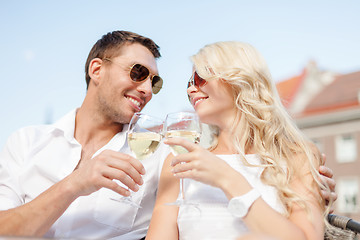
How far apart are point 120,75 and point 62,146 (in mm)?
751

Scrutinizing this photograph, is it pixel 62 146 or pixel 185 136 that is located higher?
pixel 185 136

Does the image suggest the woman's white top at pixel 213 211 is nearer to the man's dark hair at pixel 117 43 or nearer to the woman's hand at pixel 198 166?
the woman's hand at pixel 198 166

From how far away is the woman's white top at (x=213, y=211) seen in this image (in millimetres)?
2225

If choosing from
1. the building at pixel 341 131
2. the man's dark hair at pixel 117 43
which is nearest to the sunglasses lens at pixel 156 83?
the man's dark hair at pixel 117 43

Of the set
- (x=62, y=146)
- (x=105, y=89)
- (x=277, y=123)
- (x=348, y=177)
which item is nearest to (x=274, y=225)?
(x=277, y=123)

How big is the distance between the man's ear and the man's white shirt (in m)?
0.43

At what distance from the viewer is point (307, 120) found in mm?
29062

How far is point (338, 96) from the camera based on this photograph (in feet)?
97.6

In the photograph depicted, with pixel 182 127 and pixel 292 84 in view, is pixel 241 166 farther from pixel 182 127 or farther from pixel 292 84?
pixel 292 84

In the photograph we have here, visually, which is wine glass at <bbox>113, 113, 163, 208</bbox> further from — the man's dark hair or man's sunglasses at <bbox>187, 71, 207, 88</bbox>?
the man's dark hair

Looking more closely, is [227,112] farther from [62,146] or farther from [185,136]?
[62,146]

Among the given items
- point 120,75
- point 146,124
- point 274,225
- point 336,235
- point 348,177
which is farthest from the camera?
point 348,177

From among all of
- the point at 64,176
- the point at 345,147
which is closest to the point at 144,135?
the point at 64,176

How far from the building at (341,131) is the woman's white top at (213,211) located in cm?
2378
